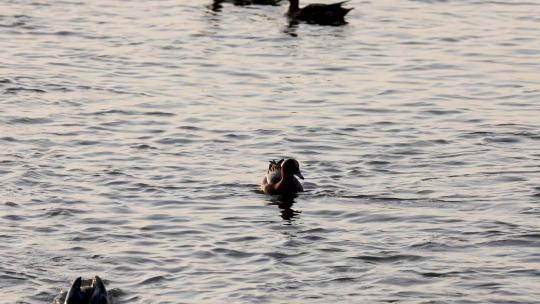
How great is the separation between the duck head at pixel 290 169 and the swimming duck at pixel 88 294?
204 inches

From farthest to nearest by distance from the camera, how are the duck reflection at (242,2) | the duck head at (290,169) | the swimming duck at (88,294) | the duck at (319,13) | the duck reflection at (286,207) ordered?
1. the duck reflection at (242,2)
2. the duck at (319,13)
3. the duck head at (290,169)
4. the duck reflection at (286,207)
5. the swimming duck at (88,294)

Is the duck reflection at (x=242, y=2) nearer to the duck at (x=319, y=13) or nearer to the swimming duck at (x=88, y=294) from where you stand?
the duck at (x=319, y=13)

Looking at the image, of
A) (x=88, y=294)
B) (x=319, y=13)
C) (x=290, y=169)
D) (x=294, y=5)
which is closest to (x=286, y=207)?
(x=290, y=169)

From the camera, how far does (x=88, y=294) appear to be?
542 inches

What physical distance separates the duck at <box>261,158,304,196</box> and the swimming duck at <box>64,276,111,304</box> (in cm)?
518

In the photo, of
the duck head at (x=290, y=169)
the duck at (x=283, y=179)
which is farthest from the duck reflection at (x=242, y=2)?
the duck head at (x=290, y=169)

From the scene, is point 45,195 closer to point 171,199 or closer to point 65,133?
point 171,199

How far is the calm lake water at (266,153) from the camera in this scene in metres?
15.4

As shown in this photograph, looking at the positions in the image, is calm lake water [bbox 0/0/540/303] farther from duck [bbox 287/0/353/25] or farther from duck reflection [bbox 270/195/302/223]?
duck [bbox 287/0/353/25]

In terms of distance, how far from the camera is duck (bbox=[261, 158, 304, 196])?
61.9 feet

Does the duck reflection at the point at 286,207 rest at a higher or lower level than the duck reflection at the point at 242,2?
lower

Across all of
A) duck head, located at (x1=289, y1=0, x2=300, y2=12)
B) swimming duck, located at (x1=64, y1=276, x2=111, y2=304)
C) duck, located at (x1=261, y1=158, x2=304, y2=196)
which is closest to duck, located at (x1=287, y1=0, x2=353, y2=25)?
duck head, located at (x1=289, y1=0, x2=300, y2=12)

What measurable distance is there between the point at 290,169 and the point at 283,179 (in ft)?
0.67

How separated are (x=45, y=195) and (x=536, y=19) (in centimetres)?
1725
